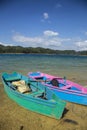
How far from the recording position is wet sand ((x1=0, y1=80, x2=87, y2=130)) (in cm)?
596

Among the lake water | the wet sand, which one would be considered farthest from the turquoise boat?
the lake water

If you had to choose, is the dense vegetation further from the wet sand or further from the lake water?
the wet sand

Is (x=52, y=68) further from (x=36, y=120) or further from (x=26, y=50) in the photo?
(x=26, y=50)

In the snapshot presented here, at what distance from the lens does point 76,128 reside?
596 centimetres

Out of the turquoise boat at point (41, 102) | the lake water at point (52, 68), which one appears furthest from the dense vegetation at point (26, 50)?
the turquoise boat at point (41, 102)

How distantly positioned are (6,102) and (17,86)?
4.75 ft

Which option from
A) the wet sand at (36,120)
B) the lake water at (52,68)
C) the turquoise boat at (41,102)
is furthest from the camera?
the lake water at (52,68)

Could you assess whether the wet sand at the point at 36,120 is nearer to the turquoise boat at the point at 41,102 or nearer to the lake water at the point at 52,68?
the turquoise boat at the point at 41,102

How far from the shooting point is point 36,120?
6.45m

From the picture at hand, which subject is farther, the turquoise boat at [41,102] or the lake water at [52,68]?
the lake water at [52,68]

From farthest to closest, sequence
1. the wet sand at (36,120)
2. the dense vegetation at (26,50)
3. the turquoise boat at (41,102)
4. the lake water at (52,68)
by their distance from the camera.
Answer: the dense vegetation at (26,50), the lake water at (52,68), the turquoise boat at (41,102), the wet sand at (36,120)

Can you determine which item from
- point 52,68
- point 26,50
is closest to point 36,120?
point 52,68

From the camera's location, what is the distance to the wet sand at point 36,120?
19.6ft

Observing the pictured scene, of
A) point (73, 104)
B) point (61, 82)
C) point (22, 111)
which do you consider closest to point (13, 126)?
point (22, 111)
